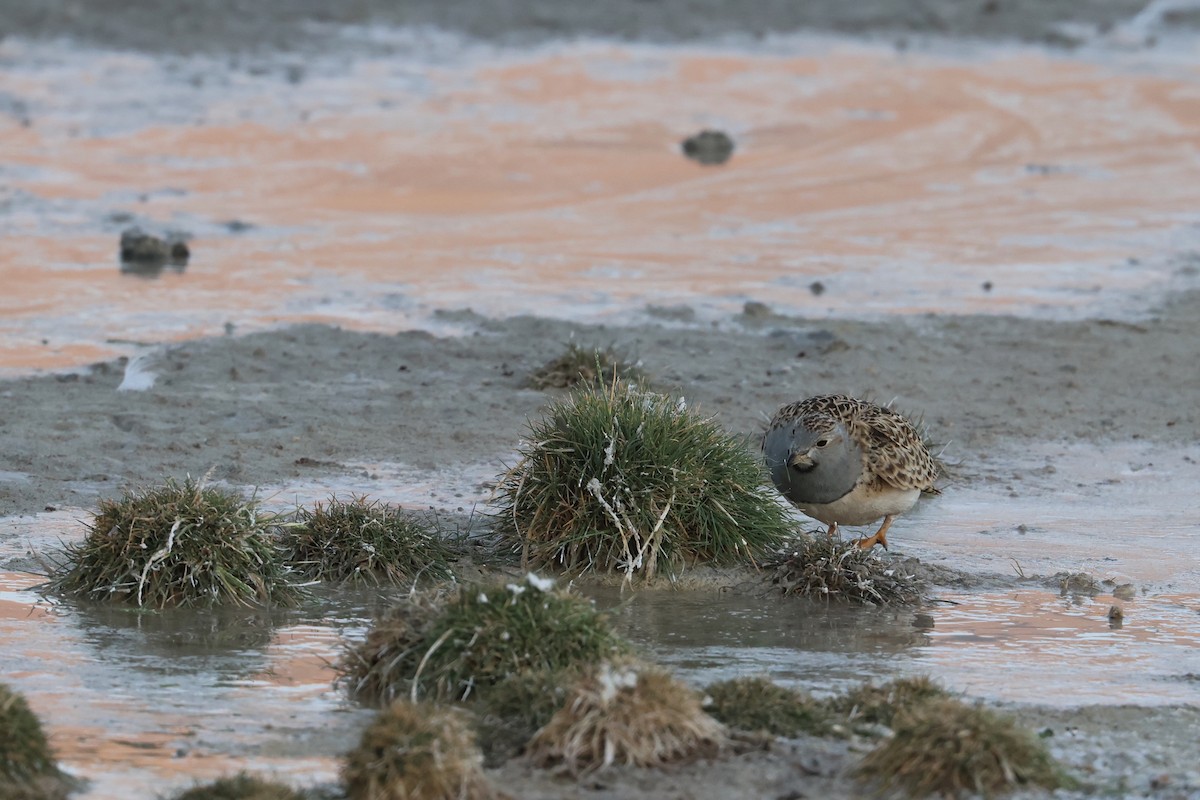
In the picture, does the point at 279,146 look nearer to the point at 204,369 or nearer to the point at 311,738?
the point at 204,369

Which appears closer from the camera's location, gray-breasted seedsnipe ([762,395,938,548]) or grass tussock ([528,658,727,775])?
grass tussock ([528,658,727,775])

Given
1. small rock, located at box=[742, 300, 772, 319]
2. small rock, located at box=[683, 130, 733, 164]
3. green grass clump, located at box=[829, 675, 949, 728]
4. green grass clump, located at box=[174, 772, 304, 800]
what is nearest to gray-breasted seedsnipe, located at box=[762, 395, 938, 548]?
green grass clump, located at box=[829, 675, 949, 728]

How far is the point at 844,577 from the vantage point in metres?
8.30

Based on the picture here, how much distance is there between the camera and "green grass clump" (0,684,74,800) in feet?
19.0

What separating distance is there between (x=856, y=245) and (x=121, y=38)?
51.4 ft

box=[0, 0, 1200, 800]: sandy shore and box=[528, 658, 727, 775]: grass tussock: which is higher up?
box=[0, 0, 1200, 800]: sandy shore

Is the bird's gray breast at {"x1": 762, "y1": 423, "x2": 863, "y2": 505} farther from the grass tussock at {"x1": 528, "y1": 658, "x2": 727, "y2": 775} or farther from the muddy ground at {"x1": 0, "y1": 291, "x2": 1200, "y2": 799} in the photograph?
the grass tussock at {"x1": 528, "y1": 658, "x2": 727, "y2": 775}

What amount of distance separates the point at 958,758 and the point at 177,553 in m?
3.54

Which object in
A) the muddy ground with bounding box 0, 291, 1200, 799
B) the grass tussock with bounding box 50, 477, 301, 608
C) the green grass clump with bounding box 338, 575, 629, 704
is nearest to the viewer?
the green grass clump with bounding box 338, 575, 629, 704

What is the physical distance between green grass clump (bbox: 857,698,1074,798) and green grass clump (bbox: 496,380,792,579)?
8.30 ft

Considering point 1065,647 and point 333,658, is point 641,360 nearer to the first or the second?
point 1065,647

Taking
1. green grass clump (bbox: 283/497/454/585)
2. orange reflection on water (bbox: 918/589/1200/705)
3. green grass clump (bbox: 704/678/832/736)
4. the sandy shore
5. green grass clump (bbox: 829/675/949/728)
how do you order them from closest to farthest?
green grass clump (bbox: 704/678/832/736)
green grass clump (bbox: 829/675/949/728)
orange reflection on water (bbox: 918/589/1200/705)
green grass clump (bbox: 283/497/454/585)
the sandy shore

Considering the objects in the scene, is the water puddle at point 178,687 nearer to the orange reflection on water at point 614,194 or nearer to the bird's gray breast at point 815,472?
the bird's gray breast at point 815,472

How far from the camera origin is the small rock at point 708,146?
71.4 feet
